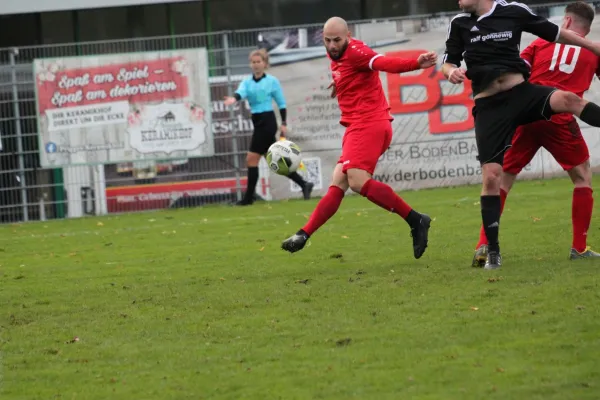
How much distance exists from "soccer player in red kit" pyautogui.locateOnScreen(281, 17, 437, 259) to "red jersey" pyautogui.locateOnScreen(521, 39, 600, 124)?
126 centimetres

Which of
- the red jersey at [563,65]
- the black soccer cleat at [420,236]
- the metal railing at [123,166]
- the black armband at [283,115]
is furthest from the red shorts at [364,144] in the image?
the metal railing at [123,166]

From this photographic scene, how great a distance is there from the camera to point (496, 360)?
529 cm

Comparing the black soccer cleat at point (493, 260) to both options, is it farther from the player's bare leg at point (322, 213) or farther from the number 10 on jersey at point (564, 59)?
the number 10 on jersey at point (564, 59)

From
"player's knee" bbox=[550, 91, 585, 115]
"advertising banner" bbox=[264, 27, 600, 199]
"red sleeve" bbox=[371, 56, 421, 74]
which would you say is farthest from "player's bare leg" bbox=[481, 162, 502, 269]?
"advertising banner" bbox=[264, 27, 600, 199]

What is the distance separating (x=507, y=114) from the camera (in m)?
8.16

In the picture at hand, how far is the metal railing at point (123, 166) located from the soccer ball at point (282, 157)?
4432 millimetres

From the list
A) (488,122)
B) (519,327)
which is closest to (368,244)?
(488,122)

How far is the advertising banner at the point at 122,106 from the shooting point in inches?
753

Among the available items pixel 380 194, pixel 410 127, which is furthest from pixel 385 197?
pixel 410 127

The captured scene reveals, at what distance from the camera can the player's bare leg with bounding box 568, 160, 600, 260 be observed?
8625 mm

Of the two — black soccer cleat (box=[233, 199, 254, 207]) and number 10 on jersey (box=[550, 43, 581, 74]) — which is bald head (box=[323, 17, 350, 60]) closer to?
number 10 on jersey (box=[550, 43, 581, 74])

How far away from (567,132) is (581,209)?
612 millimetres

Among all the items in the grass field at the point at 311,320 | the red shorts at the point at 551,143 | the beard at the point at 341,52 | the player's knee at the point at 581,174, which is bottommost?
the grass field at the point at 311,320

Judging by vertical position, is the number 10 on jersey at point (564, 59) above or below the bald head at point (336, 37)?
below
